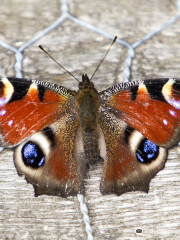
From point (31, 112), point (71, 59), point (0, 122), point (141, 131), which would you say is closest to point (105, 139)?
point (141, 131)

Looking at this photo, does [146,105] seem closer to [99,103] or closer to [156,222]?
[99,103]

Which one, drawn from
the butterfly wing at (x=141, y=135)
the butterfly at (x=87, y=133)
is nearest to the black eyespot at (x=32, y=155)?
the butterfly at (x=87, y=133)

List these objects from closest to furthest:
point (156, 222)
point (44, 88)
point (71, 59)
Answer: point (156, 222) < point (44, 88) < point (71, 59)

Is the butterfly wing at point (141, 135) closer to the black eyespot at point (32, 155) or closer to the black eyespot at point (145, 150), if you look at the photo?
the black eyespot at point (145, 150)

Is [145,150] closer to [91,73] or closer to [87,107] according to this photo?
[87,107]

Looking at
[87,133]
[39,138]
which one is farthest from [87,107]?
[39,138]

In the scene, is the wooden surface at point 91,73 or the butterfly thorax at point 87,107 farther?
the butterfly thorax at point 87,107

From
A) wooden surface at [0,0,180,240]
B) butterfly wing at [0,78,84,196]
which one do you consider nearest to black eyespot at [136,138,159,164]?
wooden surface at [0,0,180,240]
